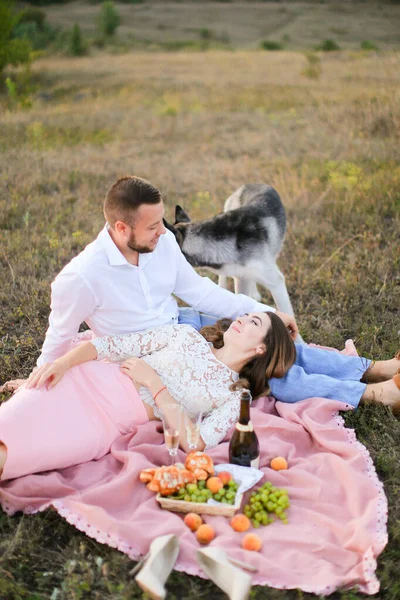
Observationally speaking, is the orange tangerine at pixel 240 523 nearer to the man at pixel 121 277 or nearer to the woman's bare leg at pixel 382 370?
the man at pixel 121 277

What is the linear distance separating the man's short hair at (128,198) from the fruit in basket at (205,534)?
6.20 feet

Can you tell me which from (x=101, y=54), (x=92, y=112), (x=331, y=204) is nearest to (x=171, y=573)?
(x=331, y=204)

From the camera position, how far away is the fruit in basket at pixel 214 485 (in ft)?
10.4

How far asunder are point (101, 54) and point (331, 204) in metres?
25.0

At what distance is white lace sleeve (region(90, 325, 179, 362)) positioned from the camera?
380 cm

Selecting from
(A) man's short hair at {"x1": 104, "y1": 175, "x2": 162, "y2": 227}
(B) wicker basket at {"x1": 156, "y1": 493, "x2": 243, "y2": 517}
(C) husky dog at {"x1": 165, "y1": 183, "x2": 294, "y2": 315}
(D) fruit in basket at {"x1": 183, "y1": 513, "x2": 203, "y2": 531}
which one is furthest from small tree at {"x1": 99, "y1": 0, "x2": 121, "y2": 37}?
(D) fruit in basket at {"x1": 183, "y1": 513, "x2": 203, "y2": 531}

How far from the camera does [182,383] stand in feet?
12.4

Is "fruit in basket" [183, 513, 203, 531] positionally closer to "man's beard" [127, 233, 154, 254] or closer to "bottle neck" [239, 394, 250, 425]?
"bottle neck" [239, 394, 250, 425]

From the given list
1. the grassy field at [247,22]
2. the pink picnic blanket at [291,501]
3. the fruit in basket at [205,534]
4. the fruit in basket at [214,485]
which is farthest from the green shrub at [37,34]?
the fruit in basket at [205,534]

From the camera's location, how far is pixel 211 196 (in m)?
8.75

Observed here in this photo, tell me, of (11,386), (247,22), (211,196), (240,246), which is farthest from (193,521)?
(247,22)

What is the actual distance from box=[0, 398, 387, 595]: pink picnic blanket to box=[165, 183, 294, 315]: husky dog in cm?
184

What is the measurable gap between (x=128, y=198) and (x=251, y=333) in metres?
1.18

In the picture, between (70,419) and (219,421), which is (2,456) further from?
(219,421)
